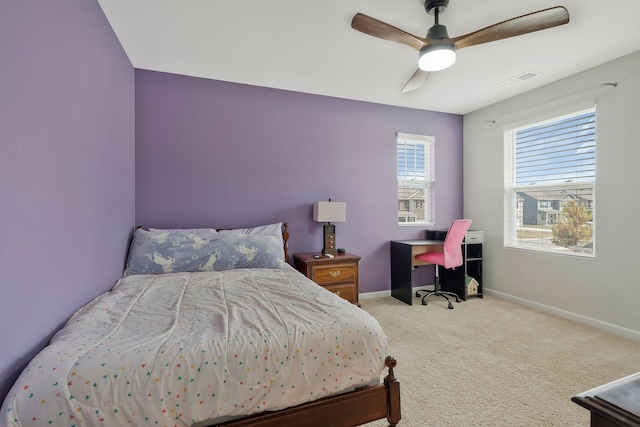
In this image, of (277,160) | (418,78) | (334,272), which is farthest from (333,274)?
(418,78)

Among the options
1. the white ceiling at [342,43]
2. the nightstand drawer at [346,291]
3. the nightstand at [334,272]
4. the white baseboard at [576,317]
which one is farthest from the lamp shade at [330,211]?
the white baseboard at [576,317]

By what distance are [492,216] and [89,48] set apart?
14.8 feet

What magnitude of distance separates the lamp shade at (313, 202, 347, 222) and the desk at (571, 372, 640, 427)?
292 centimetres

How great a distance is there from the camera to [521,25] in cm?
196

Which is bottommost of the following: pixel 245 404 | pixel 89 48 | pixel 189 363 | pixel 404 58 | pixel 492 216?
pixel 245 404

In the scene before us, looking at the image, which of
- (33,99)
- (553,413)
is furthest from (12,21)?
(553,413)

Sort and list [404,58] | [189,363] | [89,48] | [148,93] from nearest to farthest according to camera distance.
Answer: [189,363] < [89,48] < [404,58] < [148,93]

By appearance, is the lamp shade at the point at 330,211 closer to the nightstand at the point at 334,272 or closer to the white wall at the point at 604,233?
the nightstand at the point at 334,272

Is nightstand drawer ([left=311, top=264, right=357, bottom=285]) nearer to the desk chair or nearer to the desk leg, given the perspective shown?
the desk leg

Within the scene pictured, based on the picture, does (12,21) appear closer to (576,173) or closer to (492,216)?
(576,173)

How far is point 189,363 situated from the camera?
1.17m

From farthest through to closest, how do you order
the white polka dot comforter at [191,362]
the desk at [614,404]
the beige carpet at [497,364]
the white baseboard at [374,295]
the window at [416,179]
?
the window at [416,179]
the white baseboard at [374,295]
the beige carpet at [497,364]
the white polka dot comforter at [191,362]
the desk at [614,404]

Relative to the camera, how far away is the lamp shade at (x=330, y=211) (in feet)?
11.4

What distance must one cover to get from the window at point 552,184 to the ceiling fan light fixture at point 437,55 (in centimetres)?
202
